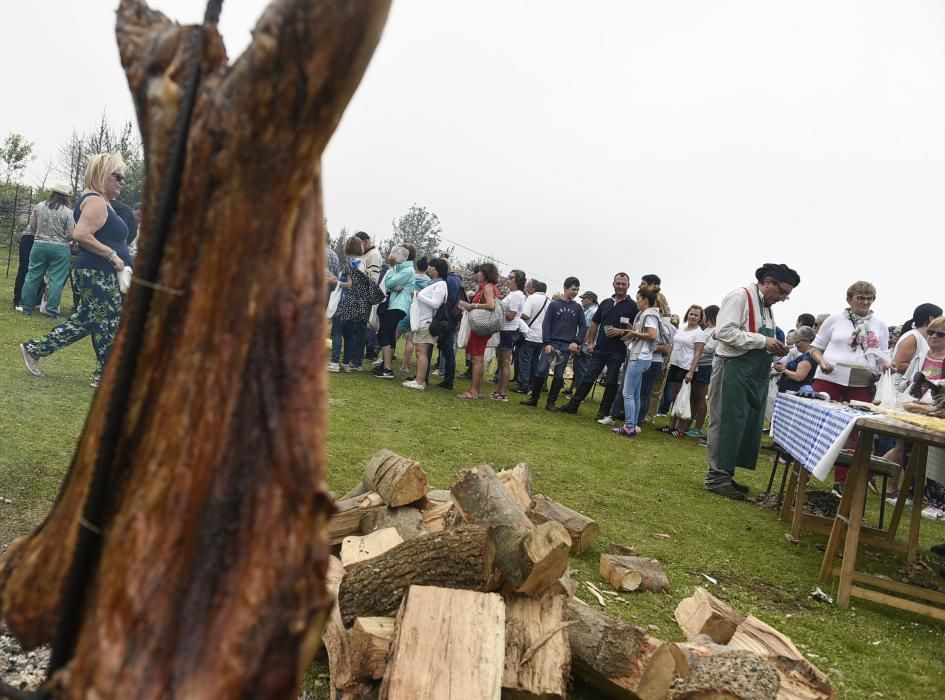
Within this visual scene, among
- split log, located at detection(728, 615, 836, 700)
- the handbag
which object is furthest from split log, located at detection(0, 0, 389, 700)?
the handbag

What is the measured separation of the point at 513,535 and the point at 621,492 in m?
2.93

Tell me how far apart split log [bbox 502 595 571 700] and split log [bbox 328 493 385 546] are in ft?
3.25

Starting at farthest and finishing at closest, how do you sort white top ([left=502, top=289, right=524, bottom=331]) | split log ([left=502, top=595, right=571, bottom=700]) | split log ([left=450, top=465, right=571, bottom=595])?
white top ([left=502, top=289, right=524, bottom=331]) < split log ([left=450, top=465, right=571, bottom=595]) < split log ([left=502, top=595, right=571, bottom=700])

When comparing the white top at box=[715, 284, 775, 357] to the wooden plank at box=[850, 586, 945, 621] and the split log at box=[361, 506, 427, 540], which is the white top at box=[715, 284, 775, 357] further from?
the split log at box=[361, 506, 427, 540]

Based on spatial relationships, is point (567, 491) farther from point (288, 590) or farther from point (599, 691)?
point (288, 590)

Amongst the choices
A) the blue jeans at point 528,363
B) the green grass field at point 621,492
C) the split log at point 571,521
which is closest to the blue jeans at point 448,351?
the green grass field at point 621,492

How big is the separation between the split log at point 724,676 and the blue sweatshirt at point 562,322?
7.24m

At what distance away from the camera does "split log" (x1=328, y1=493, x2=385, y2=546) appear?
3154 millimetres

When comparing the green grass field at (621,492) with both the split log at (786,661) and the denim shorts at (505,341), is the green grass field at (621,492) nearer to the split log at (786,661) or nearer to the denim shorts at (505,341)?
the split log at (786,661)

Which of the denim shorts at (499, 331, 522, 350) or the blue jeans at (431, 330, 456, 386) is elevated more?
the denim shorts at (499, 331, 522, 350)

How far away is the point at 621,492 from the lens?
545 cm

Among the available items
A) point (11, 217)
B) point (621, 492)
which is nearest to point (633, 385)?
point (621, 492)

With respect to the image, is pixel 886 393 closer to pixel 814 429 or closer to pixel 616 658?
pixel 814 429

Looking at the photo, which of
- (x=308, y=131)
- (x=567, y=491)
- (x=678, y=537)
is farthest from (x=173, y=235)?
(x=567, y=491)
